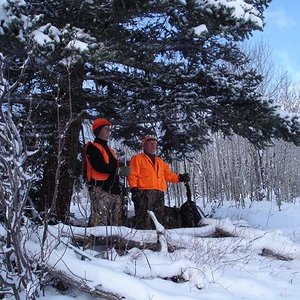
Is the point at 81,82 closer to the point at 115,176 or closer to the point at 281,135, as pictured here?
the point at 115,176

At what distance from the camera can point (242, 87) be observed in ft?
25.3

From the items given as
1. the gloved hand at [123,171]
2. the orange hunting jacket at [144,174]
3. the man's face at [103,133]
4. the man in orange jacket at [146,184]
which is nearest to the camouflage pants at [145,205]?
the man in orange jacket at [146,184]

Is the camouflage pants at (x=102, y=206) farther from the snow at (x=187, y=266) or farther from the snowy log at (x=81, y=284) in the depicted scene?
the snowy log at (x=81, y=284)

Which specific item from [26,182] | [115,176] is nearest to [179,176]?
[115,176]

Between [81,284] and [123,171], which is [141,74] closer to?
[123,171]

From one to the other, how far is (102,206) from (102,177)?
0.51 meters

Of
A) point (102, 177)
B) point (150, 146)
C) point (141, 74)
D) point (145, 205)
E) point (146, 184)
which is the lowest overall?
point (145, 205)

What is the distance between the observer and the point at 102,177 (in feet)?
20.9

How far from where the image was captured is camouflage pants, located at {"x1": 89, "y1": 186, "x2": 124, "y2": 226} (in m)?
6.03

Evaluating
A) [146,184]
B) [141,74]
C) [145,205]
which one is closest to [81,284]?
[145,205]

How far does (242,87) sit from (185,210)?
2.41 metres

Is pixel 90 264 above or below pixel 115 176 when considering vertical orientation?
below

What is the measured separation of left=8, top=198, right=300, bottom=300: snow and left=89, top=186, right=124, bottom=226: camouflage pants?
0.50 m

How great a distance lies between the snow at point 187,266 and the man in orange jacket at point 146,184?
2.86 ft
